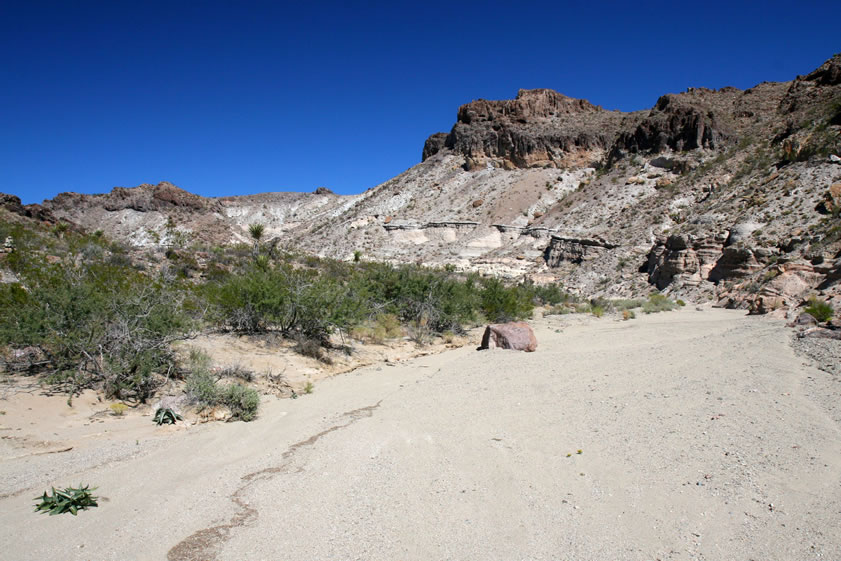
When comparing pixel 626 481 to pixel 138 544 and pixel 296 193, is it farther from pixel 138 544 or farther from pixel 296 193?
pixel 296 193

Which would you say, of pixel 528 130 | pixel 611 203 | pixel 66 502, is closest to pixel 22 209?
pixel 66 502

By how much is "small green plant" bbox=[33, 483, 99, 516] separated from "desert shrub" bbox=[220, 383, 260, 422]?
2.48 meters

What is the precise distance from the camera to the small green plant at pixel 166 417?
543 cm

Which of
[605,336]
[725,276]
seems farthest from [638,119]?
[605,336]

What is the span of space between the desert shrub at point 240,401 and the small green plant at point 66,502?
97.7 inches

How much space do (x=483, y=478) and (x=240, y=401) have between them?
3.55 meters

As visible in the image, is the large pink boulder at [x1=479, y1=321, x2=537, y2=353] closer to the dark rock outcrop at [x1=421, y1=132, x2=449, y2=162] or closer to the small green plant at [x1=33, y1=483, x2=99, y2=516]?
the small green plant at [x1=33, y1=483, x2=99, y2=516]

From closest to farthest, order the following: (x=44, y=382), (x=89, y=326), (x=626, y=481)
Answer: (x=626, y=481) → (x=44, y=382) → (x=89, y=326)

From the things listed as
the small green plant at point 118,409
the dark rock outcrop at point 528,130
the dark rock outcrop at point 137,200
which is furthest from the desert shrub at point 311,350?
the dark rock outcrop at point 137,200

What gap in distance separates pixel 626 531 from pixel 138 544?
3057 mm

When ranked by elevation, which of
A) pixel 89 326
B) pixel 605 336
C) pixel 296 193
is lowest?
pixel 605 336

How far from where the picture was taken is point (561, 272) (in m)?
36.5

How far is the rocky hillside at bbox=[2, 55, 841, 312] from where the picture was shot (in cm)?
2389

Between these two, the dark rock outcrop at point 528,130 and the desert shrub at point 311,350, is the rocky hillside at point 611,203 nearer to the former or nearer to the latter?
the dark rock outcrop at point 528,130
